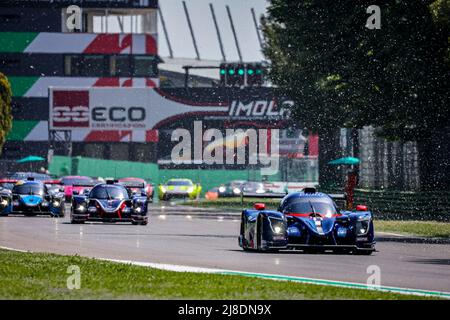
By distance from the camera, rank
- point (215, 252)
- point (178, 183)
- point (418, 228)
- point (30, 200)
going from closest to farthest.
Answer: point (215, 252) → point (418, 228) → point (30, 200) → point (178, 183)

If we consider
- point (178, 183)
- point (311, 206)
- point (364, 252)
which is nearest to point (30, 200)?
point (311, 206)

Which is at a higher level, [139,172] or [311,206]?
[139,172]

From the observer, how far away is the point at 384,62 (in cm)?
4044

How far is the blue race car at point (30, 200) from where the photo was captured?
132 feet

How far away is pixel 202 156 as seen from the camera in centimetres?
9144

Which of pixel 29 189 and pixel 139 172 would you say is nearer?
pixel 29 189

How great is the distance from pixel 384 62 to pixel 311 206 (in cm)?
1811

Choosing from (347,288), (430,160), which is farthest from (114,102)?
(347,288)

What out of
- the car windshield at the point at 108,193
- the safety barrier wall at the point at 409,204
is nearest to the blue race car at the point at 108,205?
the car windshield at the point at 108,193

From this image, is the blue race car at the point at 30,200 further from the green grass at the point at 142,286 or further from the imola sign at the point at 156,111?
the imola sign at the point at 156,111

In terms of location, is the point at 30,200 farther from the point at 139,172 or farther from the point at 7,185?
the point at 139,172

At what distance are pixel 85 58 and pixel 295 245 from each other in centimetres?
6977

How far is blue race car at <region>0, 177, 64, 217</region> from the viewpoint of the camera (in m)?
40.2

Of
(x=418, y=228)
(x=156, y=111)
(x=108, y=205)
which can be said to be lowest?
(x=418, y=228)
